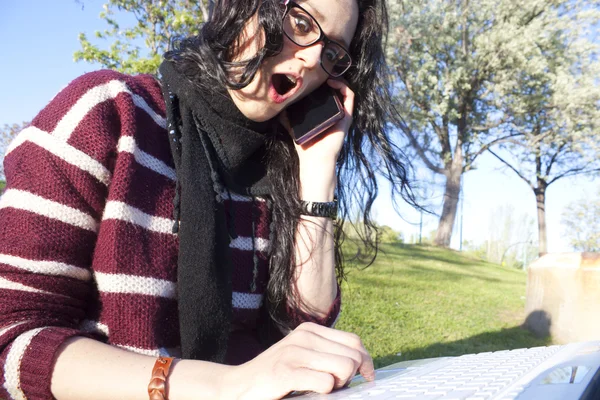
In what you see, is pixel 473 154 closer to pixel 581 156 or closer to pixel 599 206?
pixel 581 156

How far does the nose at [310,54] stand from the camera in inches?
65.9

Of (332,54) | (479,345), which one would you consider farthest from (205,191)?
(479,345)

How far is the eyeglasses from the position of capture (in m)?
1.63

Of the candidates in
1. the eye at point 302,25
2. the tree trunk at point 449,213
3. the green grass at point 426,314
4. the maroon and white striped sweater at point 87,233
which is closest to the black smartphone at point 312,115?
the eye at point 302,25

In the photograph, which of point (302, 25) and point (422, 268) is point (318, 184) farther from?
point (422, 268)

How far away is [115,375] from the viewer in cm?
100

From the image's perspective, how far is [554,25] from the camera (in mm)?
15375

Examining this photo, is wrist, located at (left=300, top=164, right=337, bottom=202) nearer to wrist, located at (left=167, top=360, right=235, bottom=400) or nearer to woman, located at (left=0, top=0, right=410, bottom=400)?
woman, located at (left=0, top=0, right=410, bottom=400)

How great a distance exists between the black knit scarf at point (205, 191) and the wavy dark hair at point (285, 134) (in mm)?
75

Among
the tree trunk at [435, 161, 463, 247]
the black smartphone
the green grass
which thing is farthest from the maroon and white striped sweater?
the tree trunk at [435, 161, 463, 247]

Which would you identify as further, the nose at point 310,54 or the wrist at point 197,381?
the nose at point 310,54

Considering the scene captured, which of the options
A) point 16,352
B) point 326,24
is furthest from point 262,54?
point 16,352

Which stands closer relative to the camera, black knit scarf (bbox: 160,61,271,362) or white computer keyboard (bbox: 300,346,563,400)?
white computer keyboard (bbox: 300,346,563,400)

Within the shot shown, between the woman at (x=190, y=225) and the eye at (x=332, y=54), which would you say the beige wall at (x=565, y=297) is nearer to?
the woman at (x=190, y=225)
